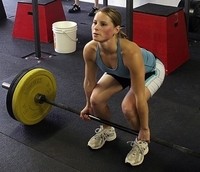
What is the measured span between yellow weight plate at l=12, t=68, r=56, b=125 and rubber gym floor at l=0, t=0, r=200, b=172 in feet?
0.32

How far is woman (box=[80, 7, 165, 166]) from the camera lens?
153 cm

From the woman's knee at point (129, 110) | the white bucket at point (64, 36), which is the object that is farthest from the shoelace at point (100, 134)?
the white bucket at point (64, 36)

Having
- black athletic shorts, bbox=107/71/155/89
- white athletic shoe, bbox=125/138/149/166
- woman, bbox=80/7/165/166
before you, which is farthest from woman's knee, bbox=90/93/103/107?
white athletic shoe, bbox=125/138/149/166

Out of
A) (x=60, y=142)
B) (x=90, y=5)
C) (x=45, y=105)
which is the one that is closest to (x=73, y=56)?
(x=45, y=105)

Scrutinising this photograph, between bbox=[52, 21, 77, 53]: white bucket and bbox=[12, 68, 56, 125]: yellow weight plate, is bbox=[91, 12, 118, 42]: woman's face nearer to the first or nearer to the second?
bbox=[12, 68, 56, 125]: yellow weight plate

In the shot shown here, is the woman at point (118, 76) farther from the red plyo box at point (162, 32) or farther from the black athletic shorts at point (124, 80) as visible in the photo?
the red plyo box at point (162, 32)

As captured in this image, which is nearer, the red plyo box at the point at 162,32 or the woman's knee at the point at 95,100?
the woman's knee at the point at 95,100

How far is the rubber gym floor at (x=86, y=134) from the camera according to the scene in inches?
70.1

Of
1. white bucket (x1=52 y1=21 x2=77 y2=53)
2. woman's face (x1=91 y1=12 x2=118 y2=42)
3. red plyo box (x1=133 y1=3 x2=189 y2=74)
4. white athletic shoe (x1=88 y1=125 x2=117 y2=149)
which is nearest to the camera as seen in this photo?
woman's face (x1=91 y1=12 x2=118 y2=42)

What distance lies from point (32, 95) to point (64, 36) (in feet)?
4.32

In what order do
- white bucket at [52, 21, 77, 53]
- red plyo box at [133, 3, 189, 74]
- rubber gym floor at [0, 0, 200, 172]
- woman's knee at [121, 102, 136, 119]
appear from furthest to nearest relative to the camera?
white bucket at [52, 21, 77, 53] < red plyo box at [133, 3, 189, 74] < rubber gym floor at [0, 0, 200, 172] < woman's knee at [121, 102, 136, 119]

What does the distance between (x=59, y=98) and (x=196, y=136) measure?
3.32ft

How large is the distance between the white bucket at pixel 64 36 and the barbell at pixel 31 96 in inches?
46.0

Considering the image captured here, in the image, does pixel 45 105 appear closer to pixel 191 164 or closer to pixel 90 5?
pixel 191 164
